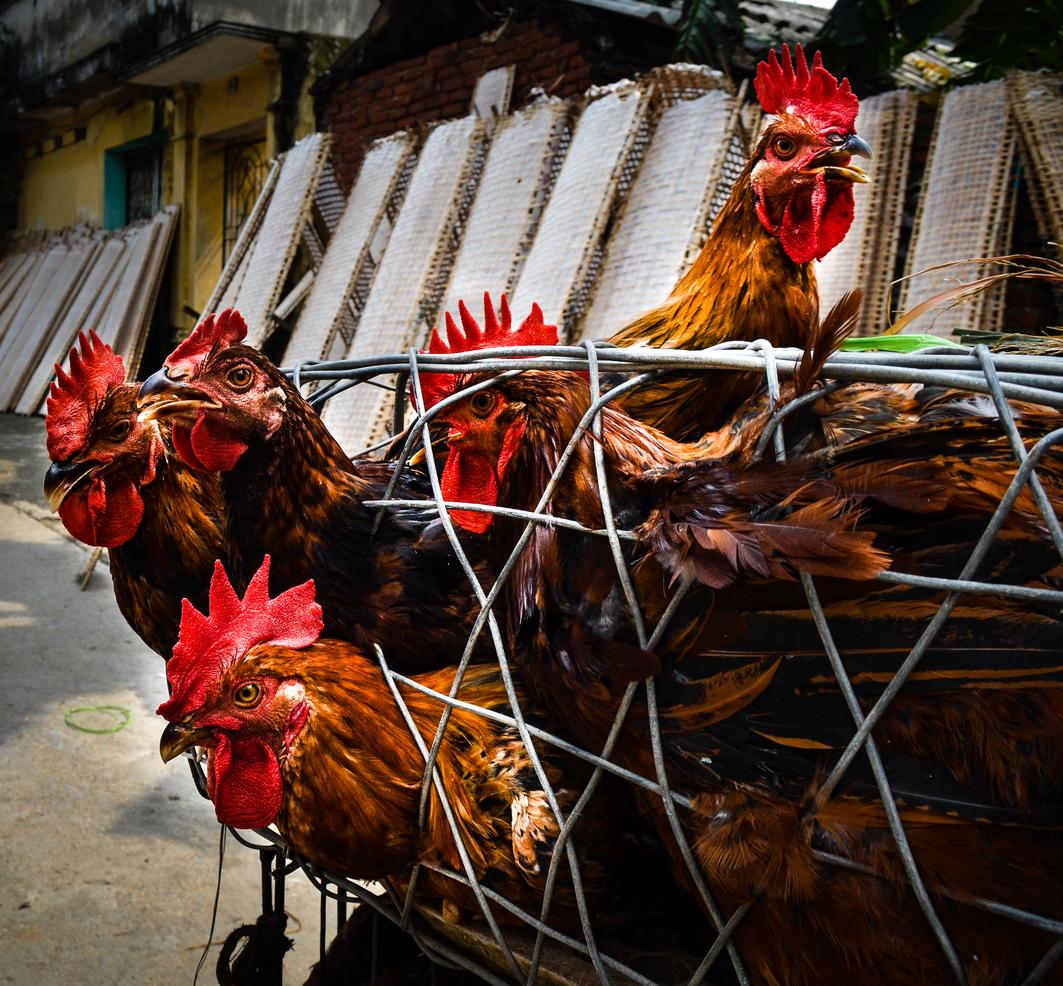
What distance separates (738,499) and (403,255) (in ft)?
14.6

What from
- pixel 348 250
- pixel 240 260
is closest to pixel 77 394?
pixel 348 250

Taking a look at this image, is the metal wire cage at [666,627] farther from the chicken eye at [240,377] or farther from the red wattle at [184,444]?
the red wattle at [184,444]

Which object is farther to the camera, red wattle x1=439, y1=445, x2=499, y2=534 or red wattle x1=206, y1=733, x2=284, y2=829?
red wattle x1=439, y1=445, x2=499, y2=534

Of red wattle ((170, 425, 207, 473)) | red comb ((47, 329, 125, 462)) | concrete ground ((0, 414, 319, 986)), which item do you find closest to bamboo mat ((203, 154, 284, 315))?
concrete ground ((0, 414, 319, 986))

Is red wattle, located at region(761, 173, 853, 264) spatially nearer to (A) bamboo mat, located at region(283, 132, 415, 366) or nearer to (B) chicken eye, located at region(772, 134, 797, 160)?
(B) chicken eye, located at region(772, 134, 797, 160)

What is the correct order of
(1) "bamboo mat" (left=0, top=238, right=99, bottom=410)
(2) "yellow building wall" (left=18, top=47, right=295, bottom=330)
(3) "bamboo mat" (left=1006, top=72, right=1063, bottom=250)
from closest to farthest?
(3) "bamboo mat" (left=1006, top=72, right=1063, bottom=250) < (2) "yellow building wall" (left=18, top=47, right=295, bottom=330) < (1) "bamboo mat" (left=0, top=238, right=99, bottom=410)

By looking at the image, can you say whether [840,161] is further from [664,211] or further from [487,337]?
[664,211]

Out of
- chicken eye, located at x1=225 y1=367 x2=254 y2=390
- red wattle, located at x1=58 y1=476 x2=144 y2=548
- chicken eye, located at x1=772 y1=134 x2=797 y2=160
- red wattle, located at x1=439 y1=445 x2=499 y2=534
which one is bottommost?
red wattle, located at x1=58 y1=476 x2=144 y2=548

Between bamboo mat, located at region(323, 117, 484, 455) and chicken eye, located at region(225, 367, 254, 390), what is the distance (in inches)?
119

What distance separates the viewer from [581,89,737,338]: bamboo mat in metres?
3.91

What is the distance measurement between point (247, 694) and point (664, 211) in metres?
3.20

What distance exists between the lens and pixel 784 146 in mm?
2035

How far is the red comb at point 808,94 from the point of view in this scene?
81.0 inches

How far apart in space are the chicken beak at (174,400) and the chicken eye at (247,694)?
483mm
